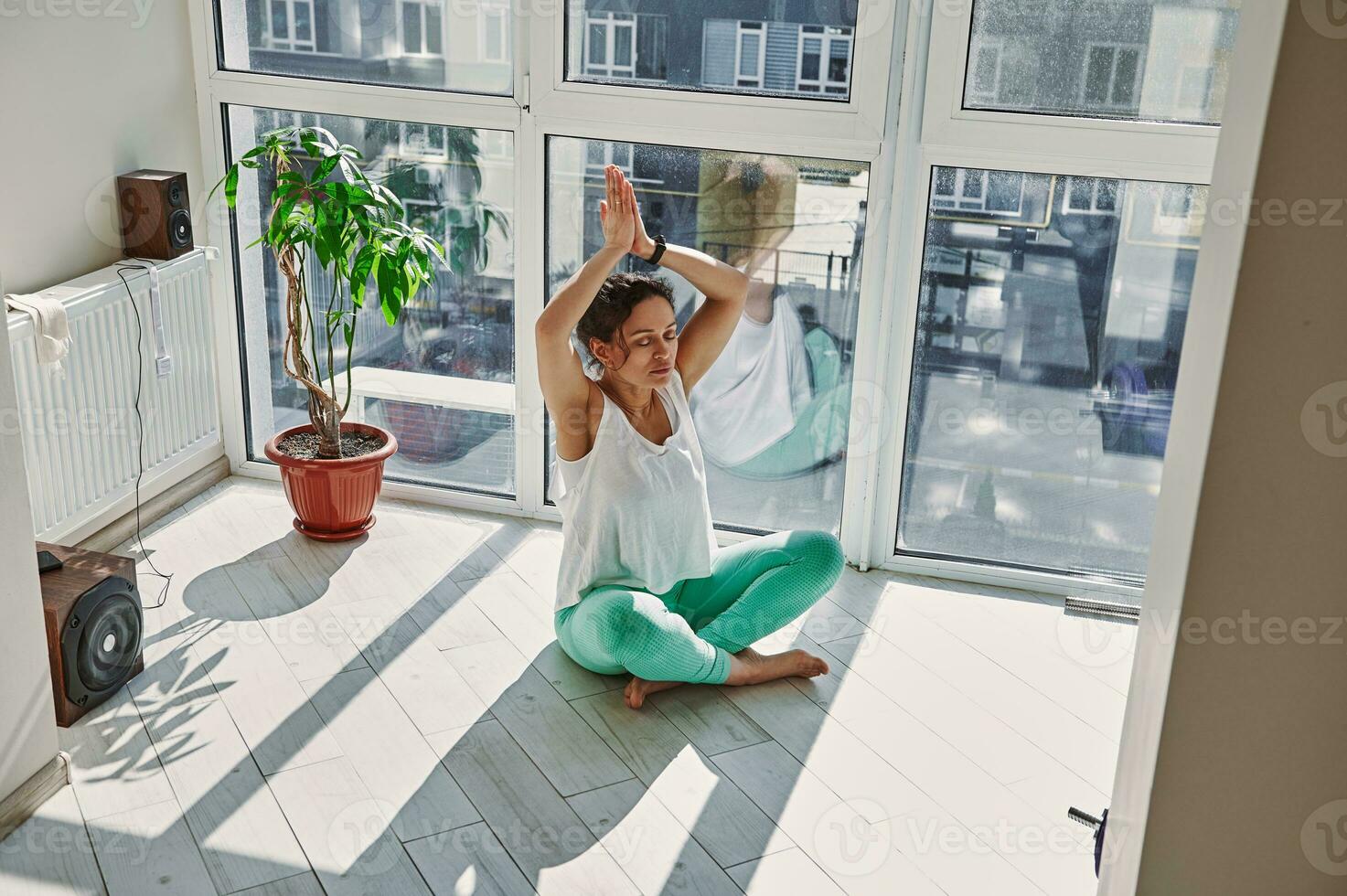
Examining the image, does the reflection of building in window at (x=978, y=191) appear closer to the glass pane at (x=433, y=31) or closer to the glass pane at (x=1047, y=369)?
the glass pane at (x=1047, y=369)

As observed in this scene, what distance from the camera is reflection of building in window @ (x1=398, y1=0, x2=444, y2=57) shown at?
3.34 m

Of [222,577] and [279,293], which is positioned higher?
[279,293]

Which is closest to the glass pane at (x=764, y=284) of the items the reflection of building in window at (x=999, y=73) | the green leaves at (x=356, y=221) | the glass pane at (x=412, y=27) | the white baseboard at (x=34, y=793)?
the green leaves at (x=356, y=221)

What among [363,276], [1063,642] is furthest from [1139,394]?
[363,276]

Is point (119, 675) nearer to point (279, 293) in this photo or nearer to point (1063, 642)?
point (279, 293)

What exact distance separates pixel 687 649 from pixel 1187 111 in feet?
5.46

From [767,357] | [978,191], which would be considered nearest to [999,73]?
[978,191]

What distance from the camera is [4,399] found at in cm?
210

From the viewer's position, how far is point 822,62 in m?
3.13

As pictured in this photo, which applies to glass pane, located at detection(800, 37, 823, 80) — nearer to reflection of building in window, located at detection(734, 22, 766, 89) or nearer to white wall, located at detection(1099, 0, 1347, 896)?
reflection of building in window, located at detection(734, 22, 766, 89)

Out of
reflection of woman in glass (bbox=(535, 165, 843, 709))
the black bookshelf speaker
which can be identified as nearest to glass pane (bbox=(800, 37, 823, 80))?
reflection of woman in glass (bbox=(535, 165, 843, 709))

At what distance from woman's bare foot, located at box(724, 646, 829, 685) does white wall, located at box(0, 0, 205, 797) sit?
71.7 inches

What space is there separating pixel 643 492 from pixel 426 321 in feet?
3.85

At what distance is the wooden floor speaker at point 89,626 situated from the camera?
253 cm
